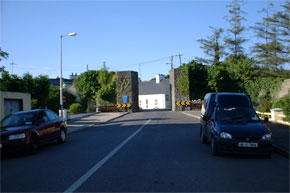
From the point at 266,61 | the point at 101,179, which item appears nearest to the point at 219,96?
the point at 101,179

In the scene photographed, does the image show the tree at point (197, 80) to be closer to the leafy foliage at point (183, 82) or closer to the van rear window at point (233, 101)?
the leafy foliage at point (183, 82)

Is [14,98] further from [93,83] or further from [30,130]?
[93,83]

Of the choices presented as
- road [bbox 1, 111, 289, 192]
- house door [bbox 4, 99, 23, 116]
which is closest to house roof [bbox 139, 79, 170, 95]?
house door [bbox 4, 99, 23, 116]

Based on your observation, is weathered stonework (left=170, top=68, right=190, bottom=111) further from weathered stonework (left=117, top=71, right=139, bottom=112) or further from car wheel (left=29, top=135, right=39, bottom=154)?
car wheel (left=29, top=135, right=39, bottom=154)

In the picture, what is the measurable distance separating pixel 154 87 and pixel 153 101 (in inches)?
136

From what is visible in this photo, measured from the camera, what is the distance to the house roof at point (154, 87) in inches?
2754

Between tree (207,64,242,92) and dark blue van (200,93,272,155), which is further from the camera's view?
tree (207,64,242,92)

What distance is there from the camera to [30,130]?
34.6 feet

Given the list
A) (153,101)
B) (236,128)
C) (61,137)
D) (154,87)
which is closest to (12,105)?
(61,137)

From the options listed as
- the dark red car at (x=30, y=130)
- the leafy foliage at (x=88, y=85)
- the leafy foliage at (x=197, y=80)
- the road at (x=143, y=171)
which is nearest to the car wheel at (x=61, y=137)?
the dark red car at (x=30, y=130)

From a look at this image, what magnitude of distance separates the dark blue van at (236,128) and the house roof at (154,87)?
5860 cm

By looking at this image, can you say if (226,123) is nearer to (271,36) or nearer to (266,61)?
(266,61)

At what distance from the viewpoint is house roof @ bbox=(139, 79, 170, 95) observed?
229 feet

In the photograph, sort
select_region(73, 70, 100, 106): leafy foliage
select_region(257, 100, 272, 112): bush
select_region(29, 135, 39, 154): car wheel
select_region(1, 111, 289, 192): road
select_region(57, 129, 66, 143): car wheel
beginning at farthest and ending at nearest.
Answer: select_region(73, 70, 100, 106): leafy foliage < select_region(257, 100, 272, 112): bush < select_region(57, 129, 66, 143): car wheel < select_region(29, 135, 39, 154): car wheel < select_region(1, 111, 289, 192): road
